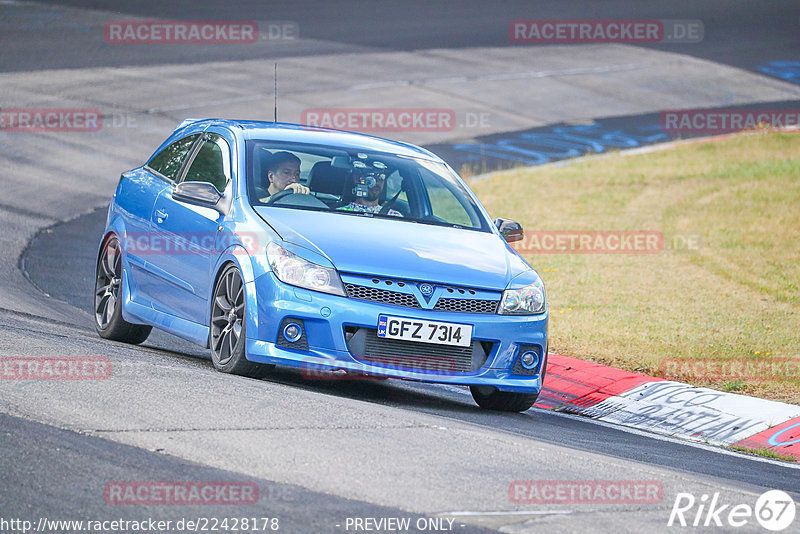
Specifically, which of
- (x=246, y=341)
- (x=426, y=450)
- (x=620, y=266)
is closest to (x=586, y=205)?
(x=620, y=266)

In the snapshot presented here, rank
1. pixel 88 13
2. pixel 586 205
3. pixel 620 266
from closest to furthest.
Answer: pixel 620 266, pixel 586 205, pixel 88 13

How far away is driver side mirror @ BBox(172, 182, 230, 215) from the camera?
27.8ft

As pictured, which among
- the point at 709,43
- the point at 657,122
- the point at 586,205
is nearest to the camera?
the point at 586,205

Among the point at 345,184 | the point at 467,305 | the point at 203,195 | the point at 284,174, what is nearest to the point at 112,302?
the point at 203,195

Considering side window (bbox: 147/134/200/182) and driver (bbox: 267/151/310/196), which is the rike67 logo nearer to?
driver (bbox: 267/151/310/196)

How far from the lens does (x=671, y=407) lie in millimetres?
9484

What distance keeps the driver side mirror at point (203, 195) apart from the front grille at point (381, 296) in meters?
1.28

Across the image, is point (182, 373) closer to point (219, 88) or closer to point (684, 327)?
point (684, 327)

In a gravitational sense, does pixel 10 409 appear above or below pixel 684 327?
above

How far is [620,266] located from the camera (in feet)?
51.2

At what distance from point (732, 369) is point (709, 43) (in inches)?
1150

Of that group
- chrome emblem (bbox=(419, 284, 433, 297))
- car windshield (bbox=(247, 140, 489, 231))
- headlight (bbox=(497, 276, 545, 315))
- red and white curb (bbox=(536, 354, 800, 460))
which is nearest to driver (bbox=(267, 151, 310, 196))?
car windshield (bbox=(247, 140, 489, 231))

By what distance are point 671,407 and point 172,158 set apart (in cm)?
425

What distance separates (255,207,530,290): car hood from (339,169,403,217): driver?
25cm
